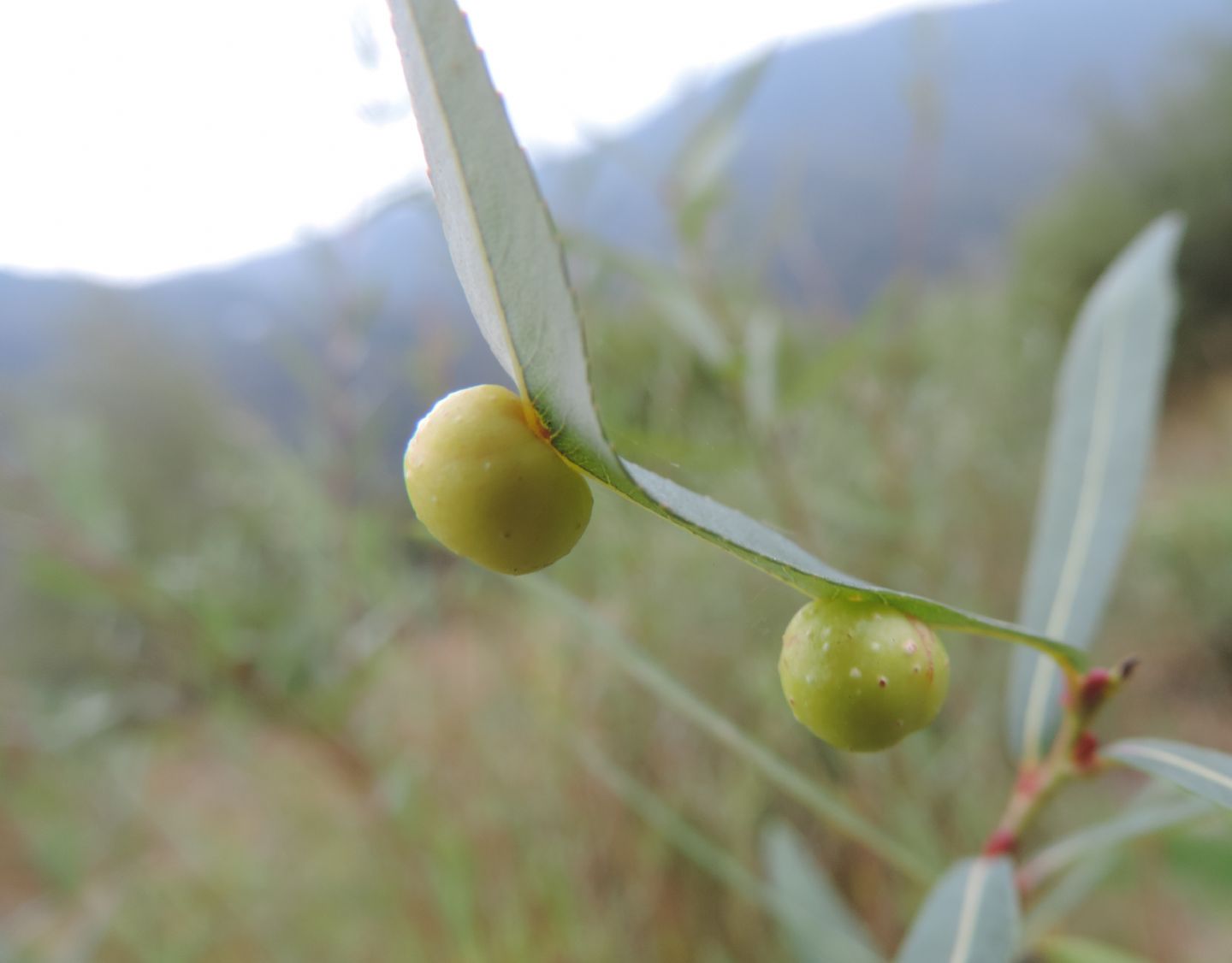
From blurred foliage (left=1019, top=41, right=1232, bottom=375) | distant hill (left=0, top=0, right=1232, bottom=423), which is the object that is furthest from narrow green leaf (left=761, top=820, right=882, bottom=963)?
blurred foliage (left=1019, top=41, right=1232, bottom=375)

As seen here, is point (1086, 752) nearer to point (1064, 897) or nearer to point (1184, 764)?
point (1184, 764)

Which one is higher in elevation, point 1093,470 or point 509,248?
point 509,248

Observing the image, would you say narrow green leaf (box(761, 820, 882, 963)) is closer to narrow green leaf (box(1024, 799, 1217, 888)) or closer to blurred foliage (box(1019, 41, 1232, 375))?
narrow green leaf (box(1024, 799, 1217, 888))

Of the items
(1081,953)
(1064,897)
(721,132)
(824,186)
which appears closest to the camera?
(1081,953)

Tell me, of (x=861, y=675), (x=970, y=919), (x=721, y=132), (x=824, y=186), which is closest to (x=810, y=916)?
(x=970, y=919)

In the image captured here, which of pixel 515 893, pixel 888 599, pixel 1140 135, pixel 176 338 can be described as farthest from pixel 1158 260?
pixel 1140 135
